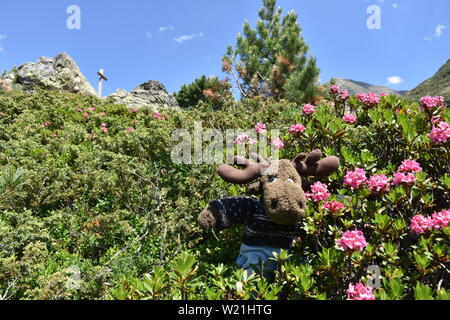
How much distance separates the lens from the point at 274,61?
697 inches

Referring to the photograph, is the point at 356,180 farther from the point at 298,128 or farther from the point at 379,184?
the point at 298,128

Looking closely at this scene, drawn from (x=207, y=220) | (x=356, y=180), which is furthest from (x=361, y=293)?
(x=207, y=220)

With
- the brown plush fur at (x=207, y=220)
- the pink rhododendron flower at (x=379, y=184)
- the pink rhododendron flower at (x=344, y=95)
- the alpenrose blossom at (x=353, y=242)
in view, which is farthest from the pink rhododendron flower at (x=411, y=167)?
the pink rhododendron flower at (x=344, y=95)

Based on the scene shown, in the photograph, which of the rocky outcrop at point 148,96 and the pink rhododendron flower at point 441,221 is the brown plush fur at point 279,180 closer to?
the pink rhododendron flower at point 441,221

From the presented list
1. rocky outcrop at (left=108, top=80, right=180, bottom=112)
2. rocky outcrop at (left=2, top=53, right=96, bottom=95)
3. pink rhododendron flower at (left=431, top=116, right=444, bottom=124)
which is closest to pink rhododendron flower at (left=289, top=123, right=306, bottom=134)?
pink rhododendron flower at (left=431, top=116, right=444, bottom=124)

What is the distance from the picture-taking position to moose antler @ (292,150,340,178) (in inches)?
105

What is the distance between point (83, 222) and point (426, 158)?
386 cm

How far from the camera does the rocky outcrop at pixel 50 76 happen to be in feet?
53.2

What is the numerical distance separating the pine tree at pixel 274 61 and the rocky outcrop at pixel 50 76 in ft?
28.7

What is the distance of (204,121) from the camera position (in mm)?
6402

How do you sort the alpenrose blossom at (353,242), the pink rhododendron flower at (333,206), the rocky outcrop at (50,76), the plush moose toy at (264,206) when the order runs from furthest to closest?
the rocky outcrop at (50,76) < the pink rhododendron flower at (333,206) < the plush moose toy at (264,206) < the alpenrose blossom at (353,242)

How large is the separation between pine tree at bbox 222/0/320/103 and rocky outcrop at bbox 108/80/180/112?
3939 mm

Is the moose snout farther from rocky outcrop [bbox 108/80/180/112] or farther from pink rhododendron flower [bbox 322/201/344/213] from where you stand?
rocky outcrop [bbox 108/80/180/112]
